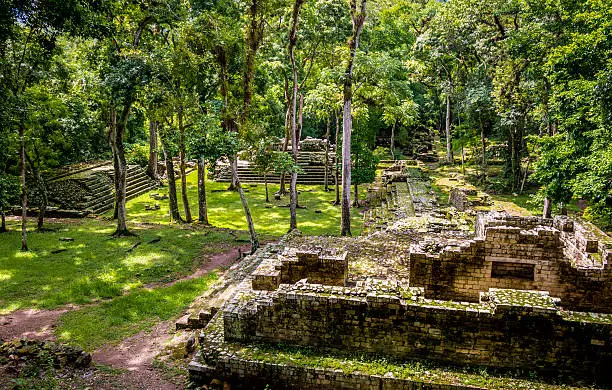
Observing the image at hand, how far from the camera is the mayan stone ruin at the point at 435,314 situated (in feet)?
20.1

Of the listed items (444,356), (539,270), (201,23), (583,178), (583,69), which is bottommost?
(444,356)

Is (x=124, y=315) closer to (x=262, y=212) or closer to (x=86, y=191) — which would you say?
(x=262, y=212)

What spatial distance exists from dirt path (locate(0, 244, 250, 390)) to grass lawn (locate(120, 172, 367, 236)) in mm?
9236

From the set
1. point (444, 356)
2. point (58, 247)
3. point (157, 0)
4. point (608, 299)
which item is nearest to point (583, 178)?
point (608, 299)

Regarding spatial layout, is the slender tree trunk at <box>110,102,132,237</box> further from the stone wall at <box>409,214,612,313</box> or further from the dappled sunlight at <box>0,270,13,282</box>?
the stone wall at <box>409,214,612,313</box>

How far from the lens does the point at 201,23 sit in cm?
1459

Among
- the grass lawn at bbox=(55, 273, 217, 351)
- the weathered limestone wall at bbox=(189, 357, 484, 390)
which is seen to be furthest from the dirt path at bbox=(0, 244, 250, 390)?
the weathered limestone wall at bbox=(189, 357, 484, 390)

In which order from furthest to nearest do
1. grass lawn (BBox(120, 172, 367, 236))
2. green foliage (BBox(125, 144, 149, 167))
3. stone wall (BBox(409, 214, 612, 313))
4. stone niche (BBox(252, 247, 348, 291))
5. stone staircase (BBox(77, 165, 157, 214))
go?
1. green foliage (BBox(125, 144, 149, 167))
2. stone staircase (BBox(77, 165, 157, 214))
3. grass lawn (BBox(120, 172, 367, 236))
4. stone niche (BBox(252, 247, 348, 291))
5. stone wall (BBox(409, 214, 612, 313))

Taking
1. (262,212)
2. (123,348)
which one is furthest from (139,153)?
(123,348)

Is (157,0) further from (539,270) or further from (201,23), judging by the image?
(539,270)

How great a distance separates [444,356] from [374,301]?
1356 millimetres

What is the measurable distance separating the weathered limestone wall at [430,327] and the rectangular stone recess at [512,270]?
247 cm

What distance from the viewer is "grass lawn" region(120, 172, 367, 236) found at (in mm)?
19266

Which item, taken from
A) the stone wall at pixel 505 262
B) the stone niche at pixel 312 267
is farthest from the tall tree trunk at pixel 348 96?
the stone niche at pixel 312 267
